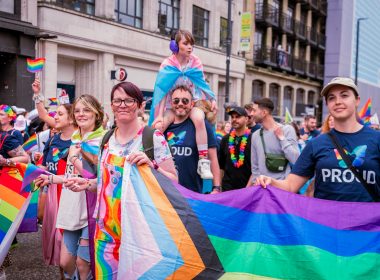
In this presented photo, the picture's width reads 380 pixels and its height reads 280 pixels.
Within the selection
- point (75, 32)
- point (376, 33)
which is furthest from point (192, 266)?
point (376, 33)

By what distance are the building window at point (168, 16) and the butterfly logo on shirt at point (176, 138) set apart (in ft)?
62.5

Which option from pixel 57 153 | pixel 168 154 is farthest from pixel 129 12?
pixel 168 154

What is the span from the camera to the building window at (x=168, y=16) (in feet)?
75.3

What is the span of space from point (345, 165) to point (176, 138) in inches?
76.7

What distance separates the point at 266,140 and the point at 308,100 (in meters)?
42.2

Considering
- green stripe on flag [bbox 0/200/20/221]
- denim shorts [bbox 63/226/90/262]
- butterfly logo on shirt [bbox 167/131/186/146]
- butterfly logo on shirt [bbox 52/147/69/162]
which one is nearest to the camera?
denim shorts [bbox 63/226/90/262]

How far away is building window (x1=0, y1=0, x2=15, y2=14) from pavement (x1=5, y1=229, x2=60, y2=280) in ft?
36.6

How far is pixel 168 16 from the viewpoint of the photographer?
23625 millimetres

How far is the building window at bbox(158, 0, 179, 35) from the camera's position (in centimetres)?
2296

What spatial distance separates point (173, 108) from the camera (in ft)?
15.3

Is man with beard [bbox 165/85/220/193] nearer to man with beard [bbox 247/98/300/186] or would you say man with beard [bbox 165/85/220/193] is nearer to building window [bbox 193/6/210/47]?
man with beard [bbox 247/98/300/186]

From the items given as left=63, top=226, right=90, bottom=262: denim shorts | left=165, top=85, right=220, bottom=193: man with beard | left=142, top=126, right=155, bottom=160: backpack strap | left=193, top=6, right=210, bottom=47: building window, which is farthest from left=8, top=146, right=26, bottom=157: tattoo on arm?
left=193, top=6, right=210, bottom=47: building window

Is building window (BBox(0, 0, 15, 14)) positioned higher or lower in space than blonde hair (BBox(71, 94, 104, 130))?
higher

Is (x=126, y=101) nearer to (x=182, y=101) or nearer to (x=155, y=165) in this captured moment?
(x=155, y=165)
